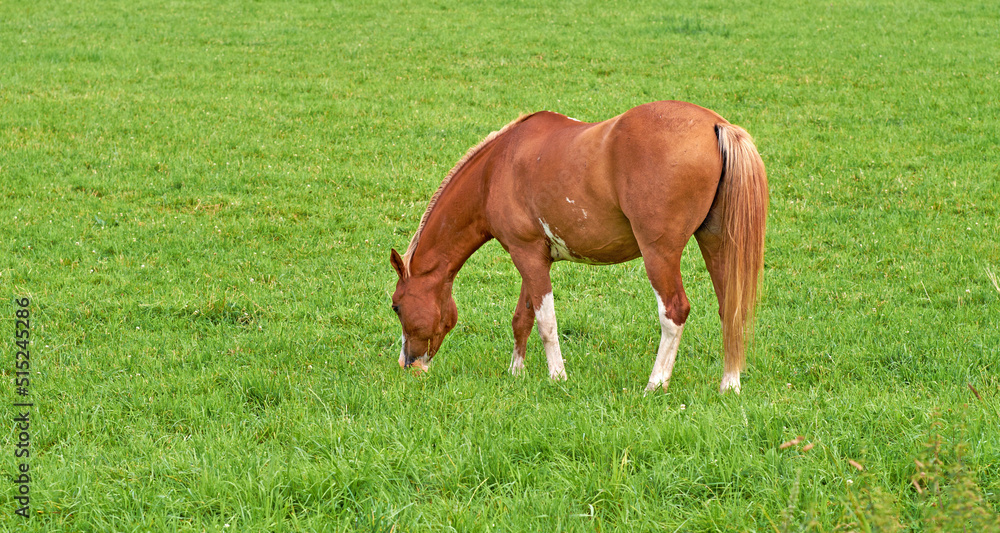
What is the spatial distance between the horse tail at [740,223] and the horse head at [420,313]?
227 cm

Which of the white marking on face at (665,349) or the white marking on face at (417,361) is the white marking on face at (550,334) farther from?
the white marking on face at (417,361)

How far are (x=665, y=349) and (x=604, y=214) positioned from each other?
40.6 inches

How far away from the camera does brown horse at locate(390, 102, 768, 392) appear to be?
5.30 metres

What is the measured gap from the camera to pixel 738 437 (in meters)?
4.14

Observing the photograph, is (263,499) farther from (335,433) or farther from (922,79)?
(922,79)

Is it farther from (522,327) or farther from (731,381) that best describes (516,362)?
(731,381)

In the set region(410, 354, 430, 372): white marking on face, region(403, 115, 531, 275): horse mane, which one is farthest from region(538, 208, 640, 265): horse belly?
region(410, 354, 430, 372): white marking on face

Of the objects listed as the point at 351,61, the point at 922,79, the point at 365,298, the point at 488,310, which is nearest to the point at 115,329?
the point at 365,298

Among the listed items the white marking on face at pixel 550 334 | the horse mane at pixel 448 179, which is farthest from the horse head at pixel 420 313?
the white marking on face at pixel 550 334

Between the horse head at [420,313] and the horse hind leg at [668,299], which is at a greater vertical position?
the horse hind leg at [668,299]

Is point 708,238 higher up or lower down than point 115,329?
higher up

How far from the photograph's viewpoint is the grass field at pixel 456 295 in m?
3.84

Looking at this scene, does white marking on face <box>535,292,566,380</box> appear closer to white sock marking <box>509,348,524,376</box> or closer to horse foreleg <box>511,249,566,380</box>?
horse foreleg <box>511,249,566,380</box>

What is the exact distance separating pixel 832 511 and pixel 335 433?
260 centimetres
